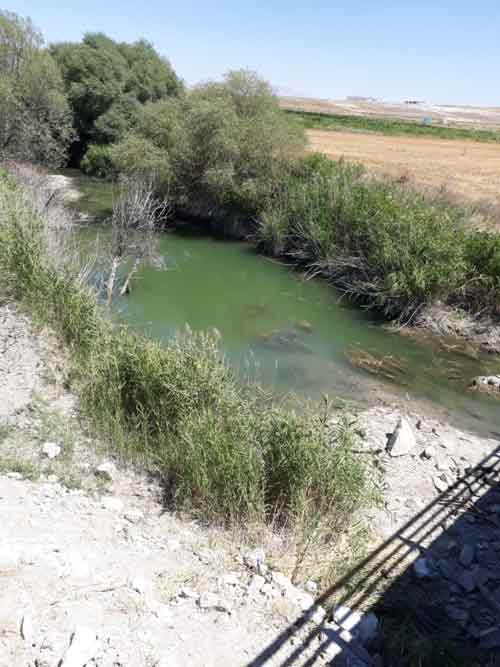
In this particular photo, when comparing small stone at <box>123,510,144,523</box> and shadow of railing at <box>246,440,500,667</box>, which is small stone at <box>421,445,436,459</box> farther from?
small stone at <box>123,510,144,523</box>

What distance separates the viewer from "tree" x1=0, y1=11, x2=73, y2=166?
77.8 ft

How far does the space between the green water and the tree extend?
5.14 metres

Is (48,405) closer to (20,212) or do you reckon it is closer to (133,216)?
(20,212)

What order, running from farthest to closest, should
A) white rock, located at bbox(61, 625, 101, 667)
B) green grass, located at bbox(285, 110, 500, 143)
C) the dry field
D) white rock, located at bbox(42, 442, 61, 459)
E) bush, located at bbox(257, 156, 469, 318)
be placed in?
1. the dry field
2. green grass, located at bbox(285, 110, 500, 143)
3. bush, located at bbox(257, 156, 469, 318)
4. white rock, located at bbox(42, 442, 61, 459)
5. white rock, located at bbox(61, 625, 101, 667)

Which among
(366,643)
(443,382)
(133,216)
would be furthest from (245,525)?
(133,216)

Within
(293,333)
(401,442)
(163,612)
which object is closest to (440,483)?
(401,442)

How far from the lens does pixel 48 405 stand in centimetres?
866

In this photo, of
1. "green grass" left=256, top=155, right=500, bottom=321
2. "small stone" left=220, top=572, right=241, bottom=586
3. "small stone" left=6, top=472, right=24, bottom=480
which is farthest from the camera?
"green grass" left=256, top=155, right=500, bottom=321

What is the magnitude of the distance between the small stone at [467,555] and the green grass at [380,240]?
10.0 m

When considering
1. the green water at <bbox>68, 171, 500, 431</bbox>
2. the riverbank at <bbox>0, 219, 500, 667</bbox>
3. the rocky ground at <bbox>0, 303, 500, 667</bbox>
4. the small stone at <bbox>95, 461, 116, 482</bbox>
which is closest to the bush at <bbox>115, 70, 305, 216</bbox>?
the green water at <bbox>68, 171, 500, 431</bbox>

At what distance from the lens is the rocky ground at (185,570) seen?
15.4 ft

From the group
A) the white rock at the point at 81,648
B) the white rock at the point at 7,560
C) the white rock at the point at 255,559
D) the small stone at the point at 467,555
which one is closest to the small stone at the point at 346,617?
the white rock at the point at 255,559

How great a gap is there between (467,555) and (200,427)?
3.47m

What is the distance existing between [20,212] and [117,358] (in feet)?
17.5
